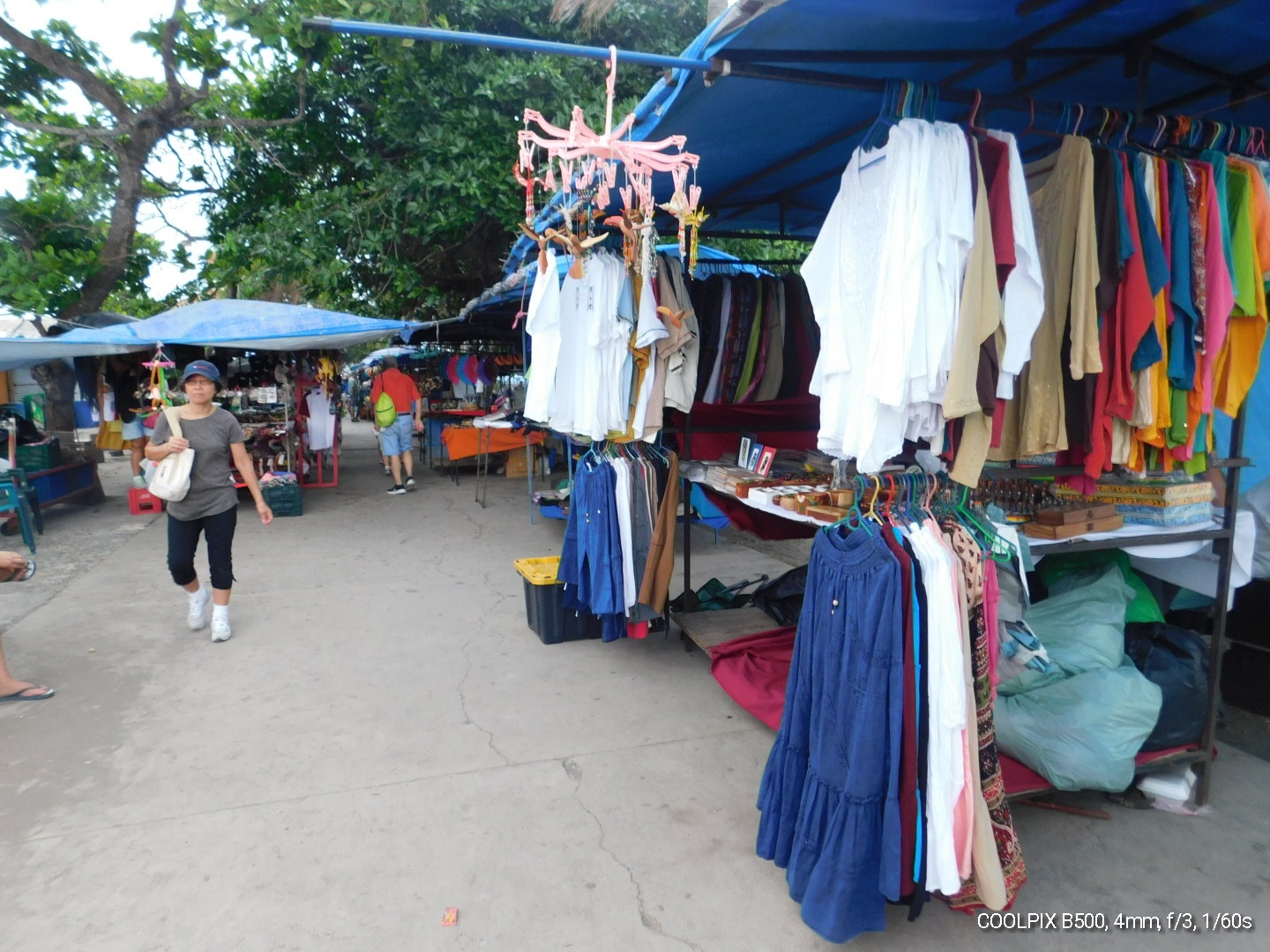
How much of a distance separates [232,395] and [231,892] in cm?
928

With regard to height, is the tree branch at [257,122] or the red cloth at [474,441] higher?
the tree branch at [257,122]

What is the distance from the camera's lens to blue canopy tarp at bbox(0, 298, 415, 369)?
7.49 meters

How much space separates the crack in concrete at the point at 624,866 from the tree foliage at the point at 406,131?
7193 millimetres

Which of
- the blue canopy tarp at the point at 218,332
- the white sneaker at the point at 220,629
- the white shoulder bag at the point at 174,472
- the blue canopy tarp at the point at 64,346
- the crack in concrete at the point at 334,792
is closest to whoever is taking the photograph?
the crack in concrete at the point at 334,792

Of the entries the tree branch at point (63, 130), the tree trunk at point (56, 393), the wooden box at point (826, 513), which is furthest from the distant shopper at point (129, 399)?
the wooden box at point (826, 513)

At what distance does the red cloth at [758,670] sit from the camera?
3594mm

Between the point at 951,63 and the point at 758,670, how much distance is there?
9.08 ft

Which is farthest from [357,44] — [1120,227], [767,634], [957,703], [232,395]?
[957,703]

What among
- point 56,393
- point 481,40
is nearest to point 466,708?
point 481,40

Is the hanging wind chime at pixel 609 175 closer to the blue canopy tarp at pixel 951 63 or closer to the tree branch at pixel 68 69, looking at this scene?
the blue canopy tarp at pixel 951 63

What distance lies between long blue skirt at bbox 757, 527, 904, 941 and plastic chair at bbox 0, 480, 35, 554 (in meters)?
7.54

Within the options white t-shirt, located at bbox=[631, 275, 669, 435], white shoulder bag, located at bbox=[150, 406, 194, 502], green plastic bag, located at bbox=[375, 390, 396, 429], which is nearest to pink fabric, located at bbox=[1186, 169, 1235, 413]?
white t-shirt, located at bbox=[631, 275, 669, 435]

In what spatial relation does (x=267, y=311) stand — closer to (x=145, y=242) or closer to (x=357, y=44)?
(x=357, y=44)

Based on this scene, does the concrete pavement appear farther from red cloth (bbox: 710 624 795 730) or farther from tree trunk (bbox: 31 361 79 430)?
tree trunk (bbox: 31 361 79 430)
